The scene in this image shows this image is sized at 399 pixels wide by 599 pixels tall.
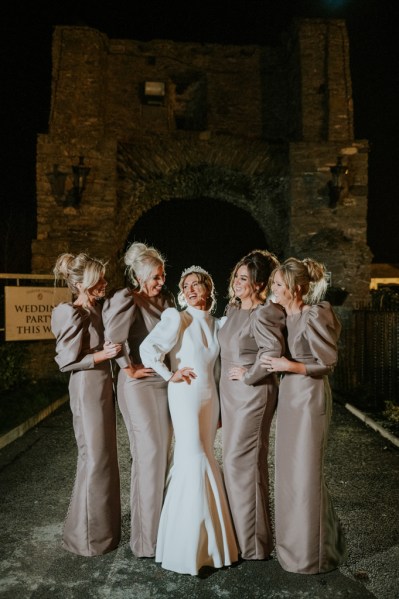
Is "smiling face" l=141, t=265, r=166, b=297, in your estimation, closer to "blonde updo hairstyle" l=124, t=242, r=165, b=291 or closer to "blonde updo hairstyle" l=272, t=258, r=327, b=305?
"blonde updo hairstyle" l=124, t=242, r=165, b=291

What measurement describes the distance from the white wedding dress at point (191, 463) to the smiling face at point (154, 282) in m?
0.45

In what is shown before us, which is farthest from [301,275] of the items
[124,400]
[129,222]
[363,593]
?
[129,222]

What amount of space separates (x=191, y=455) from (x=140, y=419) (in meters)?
0.41

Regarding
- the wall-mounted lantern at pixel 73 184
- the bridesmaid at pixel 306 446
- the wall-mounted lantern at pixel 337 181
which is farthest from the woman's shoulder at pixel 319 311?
the wall-mounted lantern at pixel 337 181

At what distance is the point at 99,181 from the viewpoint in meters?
11.0

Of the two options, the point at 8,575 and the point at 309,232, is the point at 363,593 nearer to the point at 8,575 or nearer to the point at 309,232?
the point at 8,575

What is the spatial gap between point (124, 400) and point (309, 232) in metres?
9.13

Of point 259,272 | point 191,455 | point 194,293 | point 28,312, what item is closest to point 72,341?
point 194,293

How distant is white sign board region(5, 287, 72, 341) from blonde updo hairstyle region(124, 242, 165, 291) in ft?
17.7

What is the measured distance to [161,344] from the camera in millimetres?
2984

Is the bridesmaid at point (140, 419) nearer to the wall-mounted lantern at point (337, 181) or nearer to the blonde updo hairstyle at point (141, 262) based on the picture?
the blonde updo hairstyle at point (141, 262)

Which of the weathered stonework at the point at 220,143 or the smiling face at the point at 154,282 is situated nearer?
the smiling face at the point at 154,282

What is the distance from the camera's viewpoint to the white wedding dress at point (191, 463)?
113 inches

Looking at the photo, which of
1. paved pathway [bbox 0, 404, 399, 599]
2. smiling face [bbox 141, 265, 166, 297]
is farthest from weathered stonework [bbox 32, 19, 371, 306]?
smiling face [bbox 141, 265, 166, 297]
